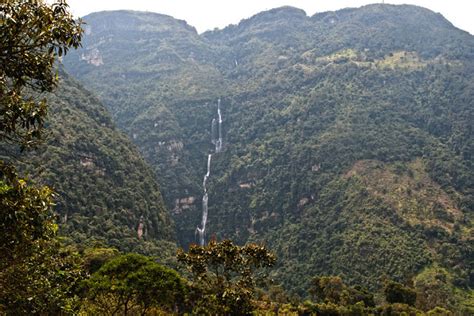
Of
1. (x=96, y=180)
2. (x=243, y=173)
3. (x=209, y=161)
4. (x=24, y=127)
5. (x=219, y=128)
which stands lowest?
(x=243, y=173)

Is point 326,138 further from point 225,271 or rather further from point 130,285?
point 225,271

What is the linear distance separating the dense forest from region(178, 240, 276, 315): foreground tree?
0.25 ft

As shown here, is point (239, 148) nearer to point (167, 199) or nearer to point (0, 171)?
point (167, 199)

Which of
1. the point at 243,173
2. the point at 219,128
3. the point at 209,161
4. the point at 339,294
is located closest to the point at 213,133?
the point at 219,128

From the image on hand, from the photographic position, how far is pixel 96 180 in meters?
82.1

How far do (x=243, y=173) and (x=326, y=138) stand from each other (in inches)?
962

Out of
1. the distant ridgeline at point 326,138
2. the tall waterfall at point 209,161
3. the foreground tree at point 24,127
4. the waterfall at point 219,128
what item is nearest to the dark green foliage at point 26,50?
the foreground tree at point 24,127

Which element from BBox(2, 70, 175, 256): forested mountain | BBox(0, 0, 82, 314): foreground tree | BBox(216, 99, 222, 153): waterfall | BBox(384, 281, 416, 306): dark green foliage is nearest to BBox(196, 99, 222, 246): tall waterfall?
BBox(216, 99, 222, 153): waterfall

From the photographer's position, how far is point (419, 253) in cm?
7119

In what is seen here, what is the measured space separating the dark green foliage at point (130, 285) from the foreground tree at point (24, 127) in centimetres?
1404

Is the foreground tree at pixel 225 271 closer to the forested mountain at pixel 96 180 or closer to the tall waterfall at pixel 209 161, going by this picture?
the forested mountain at pixel 96 180

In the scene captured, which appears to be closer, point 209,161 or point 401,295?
point 401,295

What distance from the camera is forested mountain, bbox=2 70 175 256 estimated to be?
69188 mm

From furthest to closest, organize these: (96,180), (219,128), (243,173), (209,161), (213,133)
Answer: (219,128) < (213,133) < (209,161) < (243,173) < (96,180)
